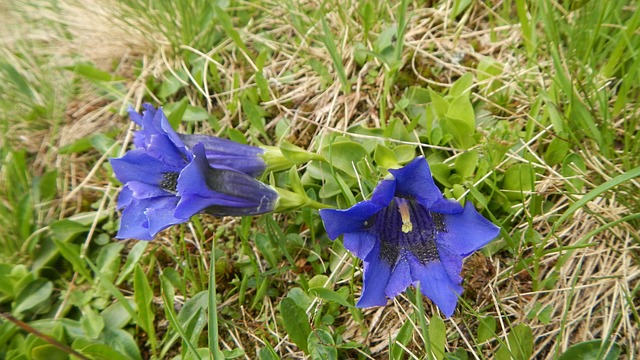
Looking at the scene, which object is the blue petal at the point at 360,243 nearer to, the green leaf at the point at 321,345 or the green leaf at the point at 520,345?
the green leaf at the point at 321,345

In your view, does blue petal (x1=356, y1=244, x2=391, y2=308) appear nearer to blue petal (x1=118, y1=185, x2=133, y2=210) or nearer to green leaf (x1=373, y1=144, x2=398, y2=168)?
green leaf (x1=373, y1=144, x2=398, y2=168)

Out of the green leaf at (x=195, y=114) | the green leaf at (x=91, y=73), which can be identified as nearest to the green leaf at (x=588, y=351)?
the green leaf at (x=195, y=114)

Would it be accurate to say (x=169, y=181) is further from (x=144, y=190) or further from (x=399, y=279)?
(x=399, y=279)

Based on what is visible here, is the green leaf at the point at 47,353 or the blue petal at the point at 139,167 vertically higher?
the blue petal at the point at 139,167

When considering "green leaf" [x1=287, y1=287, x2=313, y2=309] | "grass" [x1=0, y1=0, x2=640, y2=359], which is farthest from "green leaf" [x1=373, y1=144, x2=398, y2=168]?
"green leaf" [x1=287, y1=287, x2=313, y2=309]

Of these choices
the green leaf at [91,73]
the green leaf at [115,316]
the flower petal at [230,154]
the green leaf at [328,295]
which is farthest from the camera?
the green leaf at [91,73]
